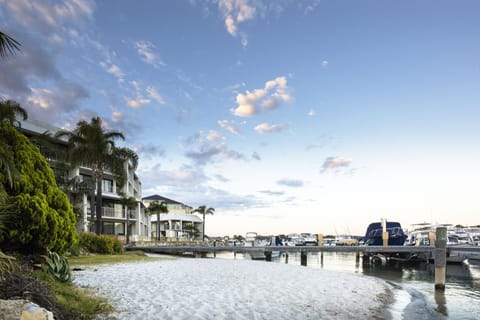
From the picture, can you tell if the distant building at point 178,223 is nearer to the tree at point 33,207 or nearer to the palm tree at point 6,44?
the tree at point 33,207

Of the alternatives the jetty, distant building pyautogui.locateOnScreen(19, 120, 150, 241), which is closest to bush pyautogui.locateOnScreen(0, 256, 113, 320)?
distant building pyautogui.locateOnScreen(19, 120, 150, 241)

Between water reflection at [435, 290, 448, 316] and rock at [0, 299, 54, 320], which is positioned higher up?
rock at [0, 299, 54, 320]

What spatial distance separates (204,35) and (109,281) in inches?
573

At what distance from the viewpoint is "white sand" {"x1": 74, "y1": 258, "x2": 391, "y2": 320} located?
8938 millimetres

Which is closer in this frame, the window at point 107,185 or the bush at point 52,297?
the bush at point 52,297

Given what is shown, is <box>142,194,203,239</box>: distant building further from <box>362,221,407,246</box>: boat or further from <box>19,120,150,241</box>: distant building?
<box>362,221,407,246</box>: boat

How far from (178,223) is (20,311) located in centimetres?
9078

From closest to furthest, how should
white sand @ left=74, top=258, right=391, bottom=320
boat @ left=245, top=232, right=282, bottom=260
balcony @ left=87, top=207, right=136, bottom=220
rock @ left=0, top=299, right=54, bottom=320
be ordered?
rock @ left=0, top=299, right=54, bottom=320
white sand @ left=74, top=258, right=391, bottom=320
boat @ left=245, top=232, right=282, bottom=260
balcony @ left=87, top=207, right=136, bottom=220

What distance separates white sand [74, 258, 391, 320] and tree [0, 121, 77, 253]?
186 cm

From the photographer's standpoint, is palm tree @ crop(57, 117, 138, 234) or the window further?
the window

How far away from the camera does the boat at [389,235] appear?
45750 mm

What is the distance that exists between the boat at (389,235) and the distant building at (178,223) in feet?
154

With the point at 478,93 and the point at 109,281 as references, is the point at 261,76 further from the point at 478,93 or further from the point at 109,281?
the point at 109,281

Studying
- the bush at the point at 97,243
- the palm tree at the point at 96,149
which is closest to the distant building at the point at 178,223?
the palm tree at the point at 96,149
